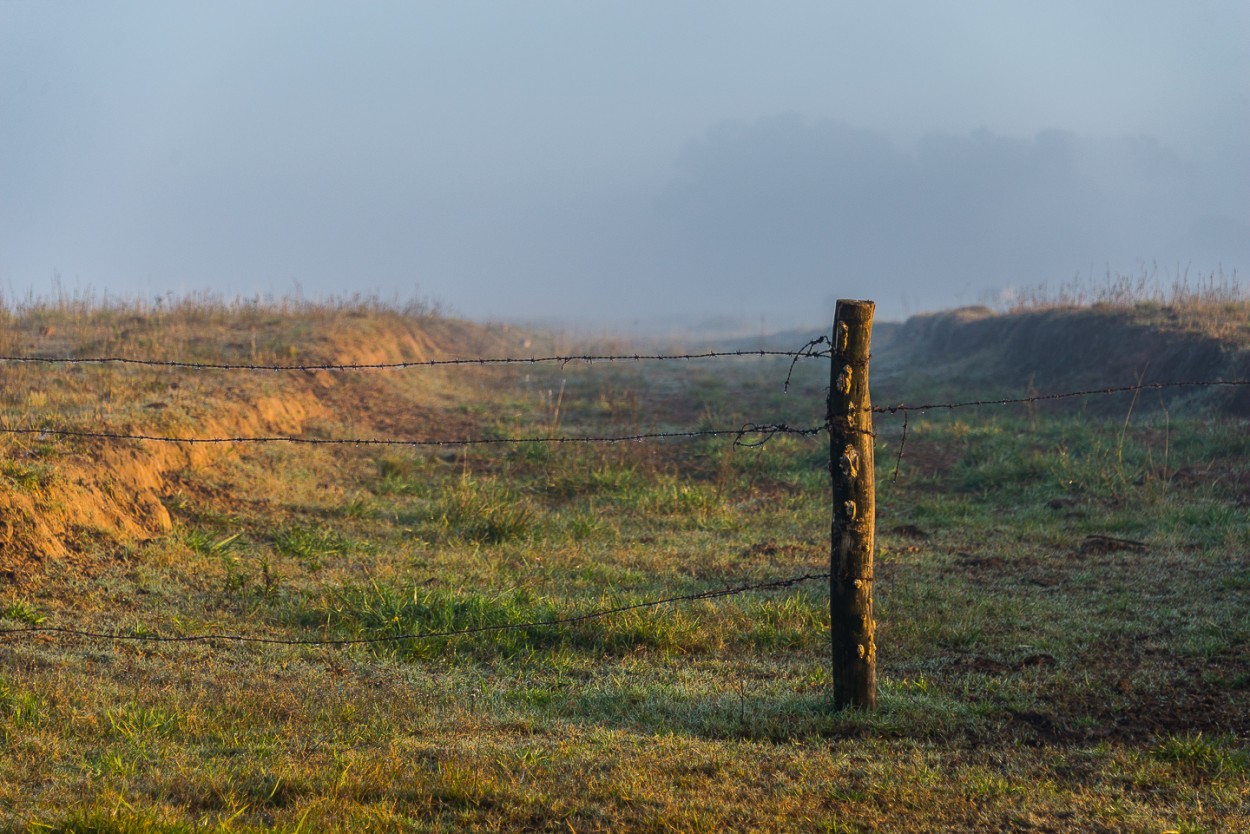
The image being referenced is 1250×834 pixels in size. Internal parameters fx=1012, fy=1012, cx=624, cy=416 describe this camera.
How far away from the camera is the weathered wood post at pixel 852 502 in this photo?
4.99 meters

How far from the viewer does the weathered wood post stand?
4992 mm

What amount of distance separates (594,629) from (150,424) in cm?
694

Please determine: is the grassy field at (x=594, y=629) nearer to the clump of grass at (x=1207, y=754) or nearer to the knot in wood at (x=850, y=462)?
the clump of grass at (x=1207, y=754)

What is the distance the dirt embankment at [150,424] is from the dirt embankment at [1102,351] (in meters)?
12.4

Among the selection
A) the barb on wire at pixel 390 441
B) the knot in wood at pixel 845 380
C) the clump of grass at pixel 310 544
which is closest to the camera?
the knot in wood at pixel 845 380

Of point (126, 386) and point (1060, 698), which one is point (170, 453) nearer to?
point (126, 386)

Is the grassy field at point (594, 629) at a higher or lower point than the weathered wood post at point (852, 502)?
lower

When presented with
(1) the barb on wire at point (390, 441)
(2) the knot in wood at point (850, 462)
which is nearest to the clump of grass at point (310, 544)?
(1) the barb on wire at point (390, 441)

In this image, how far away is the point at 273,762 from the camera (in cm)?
452

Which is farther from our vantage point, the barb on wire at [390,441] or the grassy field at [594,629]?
the barb on wire at [390,441]

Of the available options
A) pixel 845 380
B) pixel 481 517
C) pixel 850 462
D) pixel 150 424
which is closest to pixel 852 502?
pixel 850 462

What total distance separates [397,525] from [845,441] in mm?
6705

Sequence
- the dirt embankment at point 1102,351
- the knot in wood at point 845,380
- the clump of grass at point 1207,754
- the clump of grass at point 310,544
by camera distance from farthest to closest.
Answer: the dirt embankment at point 1102,351
the clump of grass at point 310,544
the knot in wood at point 845,380
the clump of grass at point 1207,754

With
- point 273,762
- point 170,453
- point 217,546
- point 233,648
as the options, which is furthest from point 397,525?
point 273,762
